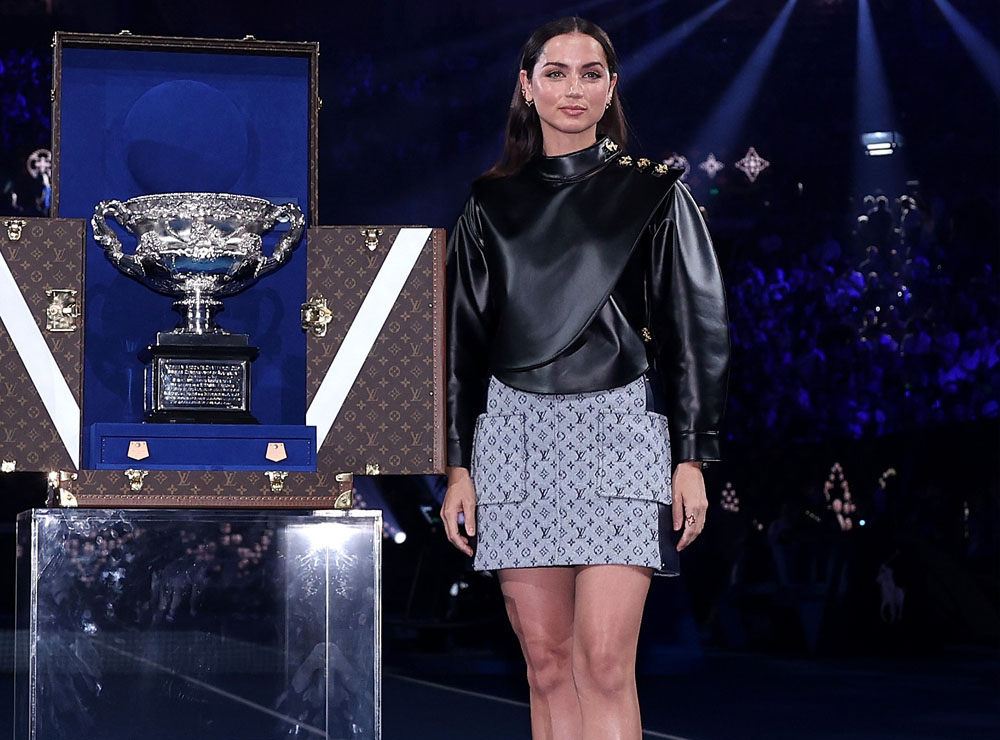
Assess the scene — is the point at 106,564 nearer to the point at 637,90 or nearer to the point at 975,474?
the point at 637,90

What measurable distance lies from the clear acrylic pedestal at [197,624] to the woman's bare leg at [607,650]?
1.87ft

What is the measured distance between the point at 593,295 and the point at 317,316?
35.4 inches

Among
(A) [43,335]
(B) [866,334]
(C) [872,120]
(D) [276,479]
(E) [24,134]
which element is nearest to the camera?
(D) [276,479]

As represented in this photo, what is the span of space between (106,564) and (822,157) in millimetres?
5403

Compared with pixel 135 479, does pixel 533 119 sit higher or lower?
higher

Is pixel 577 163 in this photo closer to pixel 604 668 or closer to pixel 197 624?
pixel 604 668

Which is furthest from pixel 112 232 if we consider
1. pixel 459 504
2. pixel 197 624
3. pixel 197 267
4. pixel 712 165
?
pixel 712 165

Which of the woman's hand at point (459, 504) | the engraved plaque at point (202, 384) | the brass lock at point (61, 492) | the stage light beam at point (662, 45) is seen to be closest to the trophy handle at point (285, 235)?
the engraved plaque at point (202, 384)

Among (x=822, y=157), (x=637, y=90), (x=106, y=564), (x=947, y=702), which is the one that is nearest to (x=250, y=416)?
(x=106, y=564)

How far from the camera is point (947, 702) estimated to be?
503 cm

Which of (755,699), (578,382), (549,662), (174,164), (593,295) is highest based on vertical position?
(174,164)

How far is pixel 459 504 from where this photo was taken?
220 cm

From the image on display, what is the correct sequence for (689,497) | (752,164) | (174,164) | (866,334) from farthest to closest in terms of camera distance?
(866,334), (752,164), (174,164), (689,497)

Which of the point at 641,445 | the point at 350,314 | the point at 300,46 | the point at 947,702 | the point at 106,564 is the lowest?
the point at 947,702
